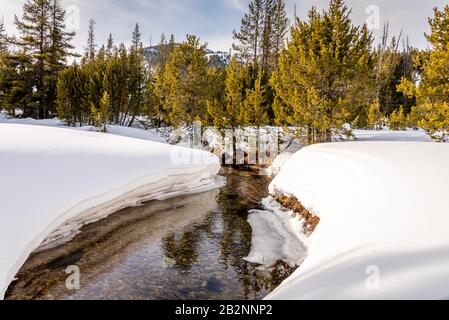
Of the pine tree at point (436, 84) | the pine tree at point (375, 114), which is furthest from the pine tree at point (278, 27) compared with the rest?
the pine tree at point (436, 84)

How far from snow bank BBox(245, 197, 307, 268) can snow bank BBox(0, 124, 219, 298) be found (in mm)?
3797

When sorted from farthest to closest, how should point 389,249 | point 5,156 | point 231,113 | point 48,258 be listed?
point 231,113 < point 5,156 < point 48,258 < point 389,249

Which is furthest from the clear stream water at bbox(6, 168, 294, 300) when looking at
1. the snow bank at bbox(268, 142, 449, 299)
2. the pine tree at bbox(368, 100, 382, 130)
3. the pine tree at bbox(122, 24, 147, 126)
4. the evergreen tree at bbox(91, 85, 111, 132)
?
the pine tree at bbox(122, 24, 147, 126)

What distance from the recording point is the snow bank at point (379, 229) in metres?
3.17

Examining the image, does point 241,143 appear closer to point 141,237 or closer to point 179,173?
point 179,173

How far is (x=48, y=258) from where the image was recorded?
252 inches

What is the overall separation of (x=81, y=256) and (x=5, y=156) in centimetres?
298

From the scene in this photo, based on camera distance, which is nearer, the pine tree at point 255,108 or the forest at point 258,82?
the forest at point 258,82

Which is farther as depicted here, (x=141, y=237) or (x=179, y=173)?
(x=179, y=173)

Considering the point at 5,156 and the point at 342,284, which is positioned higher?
the point at 5,156

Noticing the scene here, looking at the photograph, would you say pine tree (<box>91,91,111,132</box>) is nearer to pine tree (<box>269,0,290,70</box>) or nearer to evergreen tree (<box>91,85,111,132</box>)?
evergreen tree (<box>91,85,111,132</box>)

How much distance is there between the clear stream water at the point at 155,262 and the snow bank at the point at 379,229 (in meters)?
1.63

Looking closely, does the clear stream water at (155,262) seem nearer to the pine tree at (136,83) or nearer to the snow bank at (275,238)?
the snow bank at (275,238)

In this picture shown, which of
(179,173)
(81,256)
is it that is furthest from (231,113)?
(81,256)
